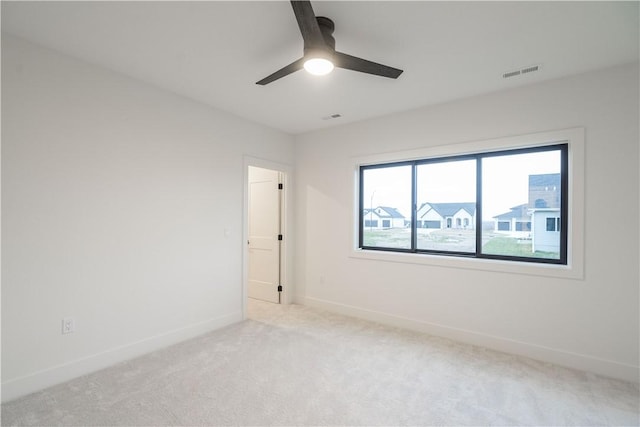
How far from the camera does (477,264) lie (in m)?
3.25

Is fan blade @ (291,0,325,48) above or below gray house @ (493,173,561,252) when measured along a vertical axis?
above

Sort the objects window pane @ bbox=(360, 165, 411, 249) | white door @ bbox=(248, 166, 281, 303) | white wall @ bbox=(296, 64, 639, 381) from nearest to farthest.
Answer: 1. white wall @ bbox=(296, 64, 639, 381)
2. window pane @ bbox=(360, 165, 411, 249)
3. white door @ bbox=(248, 166, 281, 303)

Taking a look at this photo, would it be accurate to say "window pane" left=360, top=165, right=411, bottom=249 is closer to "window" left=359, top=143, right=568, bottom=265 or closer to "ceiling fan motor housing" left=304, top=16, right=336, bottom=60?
"window" left=359, top=143, right=568, bottom=265

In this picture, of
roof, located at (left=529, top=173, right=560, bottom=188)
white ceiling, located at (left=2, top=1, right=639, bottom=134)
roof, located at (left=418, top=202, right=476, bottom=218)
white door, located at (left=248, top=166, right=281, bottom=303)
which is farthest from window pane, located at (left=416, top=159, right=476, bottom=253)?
white door, located at (left=248, top=166, right=281, bottom=303)

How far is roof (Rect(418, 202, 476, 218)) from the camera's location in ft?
11.4

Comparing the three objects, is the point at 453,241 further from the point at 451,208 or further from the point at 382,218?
the point at 382,218

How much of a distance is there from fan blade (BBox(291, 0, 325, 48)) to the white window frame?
2.23 metres

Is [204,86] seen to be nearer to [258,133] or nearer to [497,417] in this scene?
[258,133]

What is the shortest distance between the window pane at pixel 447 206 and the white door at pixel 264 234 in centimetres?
216

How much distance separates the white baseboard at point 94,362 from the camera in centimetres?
222

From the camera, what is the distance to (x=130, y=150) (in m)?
2.86

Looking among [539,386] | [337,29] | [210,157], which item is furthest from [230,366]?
[337,29]

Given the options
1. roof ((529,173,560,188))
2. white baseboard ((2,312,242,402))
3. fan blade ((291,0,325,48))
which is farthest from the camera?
roof ((529,173,560,188))

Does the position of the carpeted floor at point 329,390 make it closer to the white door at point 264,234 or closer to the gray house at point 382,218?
the gray house at point 382,218
